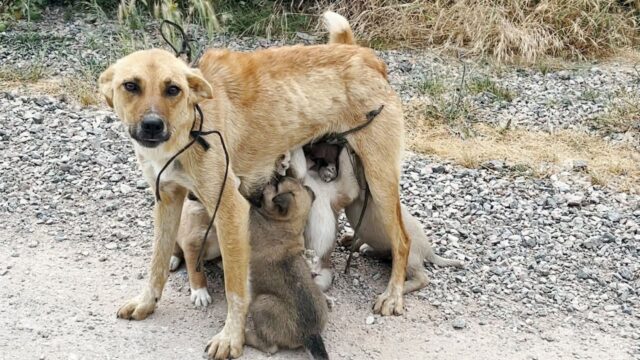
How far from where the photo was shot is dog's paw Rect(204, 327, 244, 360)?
4.72 metres

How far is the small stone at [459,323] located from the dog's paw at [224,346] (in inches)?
49.0

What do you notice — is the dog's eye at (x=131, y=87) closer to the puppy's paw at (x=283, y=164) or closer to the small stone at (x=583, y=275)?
the puppy's paw at (x=283, y=164)

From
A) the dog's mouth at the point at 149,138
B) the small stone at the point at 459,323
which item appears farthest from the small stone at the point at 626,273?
the dog's mouth at the point at 149,138

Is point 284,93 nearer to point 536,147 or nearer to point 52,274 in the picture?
point 52,274

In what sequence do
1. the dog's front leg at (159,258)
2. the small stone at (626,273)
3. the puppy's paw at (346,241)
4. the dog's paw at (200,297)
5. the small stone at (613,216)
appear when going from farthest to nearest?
the small stone at (613,216) < the puppy's paw at (346,241) < the small stone at (626,273) < the dog's paw at (200,297) < the dog's front leg at (159,258)

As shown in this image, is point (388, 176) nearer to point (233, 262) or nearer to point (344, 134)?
point (344, 134)

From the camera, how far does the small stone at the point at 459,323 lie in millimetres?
5113

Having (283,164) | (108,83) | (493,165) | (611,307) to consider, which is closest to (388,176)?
(283,164)

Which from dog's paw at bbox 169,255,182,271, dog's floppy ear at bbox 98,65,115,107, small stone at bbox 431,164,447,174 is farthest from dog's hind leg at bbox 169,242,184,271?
small stone at bbox 431,164,447,174

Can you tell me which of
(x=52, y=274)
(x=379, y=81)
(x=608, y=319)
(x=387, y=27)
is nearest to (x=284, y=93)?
(x=379, y=81)

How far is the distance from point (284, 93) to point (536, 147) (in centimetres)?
332

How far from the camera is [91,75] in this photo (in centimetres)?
858

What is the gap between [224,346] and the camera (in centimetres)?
474

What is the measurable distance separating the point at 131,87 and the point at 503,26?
656 cm
